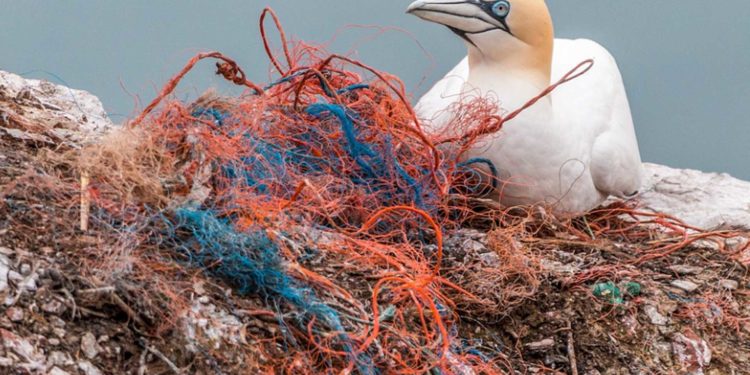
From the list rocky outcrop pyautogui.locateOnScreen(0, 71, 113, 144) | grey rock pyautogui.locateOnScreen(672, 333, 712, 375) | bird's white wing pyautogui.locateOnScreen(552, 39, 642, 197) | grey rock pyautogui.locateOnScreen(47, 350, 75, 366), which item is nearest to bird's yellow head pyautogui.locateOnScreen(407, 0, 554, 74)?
bird's white wing pyautogui.locateOnScreen(552, 39, 642, 197)

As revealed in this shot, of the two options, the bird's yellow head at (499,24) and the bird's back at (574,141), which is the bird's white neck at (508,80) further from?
A: the bird's back at (574,141)

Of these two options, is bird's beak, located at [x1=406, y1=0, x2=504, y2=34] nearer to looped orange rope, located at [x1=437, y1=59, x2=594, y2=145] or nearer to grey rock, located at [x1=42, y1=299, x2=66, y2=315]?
looped orange rope, located at [x1=437, y1=59, x2=594, y2=145]

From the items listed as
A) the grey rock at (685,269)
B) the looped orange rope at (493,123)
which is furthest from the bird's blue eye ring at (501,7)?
the grey rock at (685,269)

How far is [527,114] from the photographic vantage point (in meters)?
6.67

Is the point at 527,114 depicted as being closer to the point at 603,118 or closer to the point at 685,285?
the point at 603,118

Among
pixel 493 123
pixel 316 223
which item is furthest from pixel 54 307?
pixel 493 123

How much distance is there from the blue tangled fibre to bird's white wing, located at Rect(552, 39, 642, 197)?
2.54 metres

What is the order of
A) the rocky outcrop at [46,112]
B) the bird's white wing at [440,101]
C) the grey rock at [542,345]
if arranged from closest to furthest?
1. the grey rock at [542,345]
2. the rocky outcrop at [46,112]
3. the bird's white wing at [440,101]

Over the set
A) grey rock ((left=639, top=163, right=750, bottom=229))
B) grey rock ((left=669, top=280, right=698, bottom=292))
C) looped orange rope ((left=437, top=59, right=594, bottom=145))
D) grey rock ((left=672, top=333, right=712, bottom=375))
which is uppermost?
looped orange rope ((left=437, top=59, right=594, bottom=145))

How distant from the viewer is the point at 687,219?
8039 mm

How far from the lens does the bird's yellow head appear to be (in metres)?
6.61

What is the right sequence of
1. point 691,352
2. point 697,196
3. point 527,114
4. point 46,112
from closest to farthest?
point 691,352 < point 46,112 < point 527,114 < point 697,196

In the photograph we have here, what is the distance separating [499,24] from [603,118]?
0.98m

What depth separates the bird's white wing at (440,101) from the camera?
687cm
